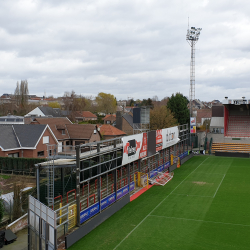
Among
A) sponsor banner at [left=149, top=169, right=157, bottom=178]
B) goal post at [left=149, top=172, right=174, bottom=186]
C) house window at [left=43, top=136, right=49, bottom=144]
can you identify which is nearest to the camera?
goal post at [left=149, top=172, right=174, bottom=186]

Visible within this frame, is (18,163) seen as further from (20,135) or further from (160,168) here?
(160,168)

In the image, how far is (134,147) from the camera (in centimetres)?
2214

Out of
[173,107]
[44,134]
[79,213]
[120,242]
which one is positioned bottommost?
[120,242]

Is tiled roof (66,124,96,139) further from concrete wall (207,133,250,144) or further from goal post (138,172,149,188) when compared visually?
goal post (138,172,149,188)

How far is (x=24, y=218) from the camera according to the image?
55.8 ft

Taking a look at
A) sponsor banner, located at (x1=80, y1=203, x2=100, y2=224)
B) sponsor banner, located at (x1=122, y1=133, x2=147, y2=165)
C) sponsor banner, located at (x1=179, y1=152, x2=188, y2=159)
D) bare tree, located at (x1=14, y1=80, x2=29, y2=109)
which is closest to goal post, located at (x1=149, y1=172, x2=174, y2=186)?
sponsor banner, located at (x1=122, y1=133, x2=147, y2=165)

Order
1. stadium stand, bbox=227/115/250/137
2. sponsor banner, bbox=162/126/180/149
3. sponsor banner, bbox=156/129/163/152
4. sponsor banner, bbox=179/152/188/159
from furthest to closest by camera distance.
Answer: stadium stand, bbox=227/115/250/137, sponsor banner, bbox=179/152/188/159, sponsor banner, bbox=162/126/180/149, sponsor banner, bbox=156/129/163/152

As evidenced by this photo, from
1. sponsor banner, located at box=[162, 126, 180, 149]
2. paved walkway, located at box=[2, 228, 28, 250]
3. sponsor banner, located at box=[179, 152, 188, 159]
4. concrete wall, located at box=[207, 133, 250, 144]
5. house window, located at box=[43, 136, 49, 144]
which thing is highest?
sponsor banner, located at box=[162, 126, 180, 149]

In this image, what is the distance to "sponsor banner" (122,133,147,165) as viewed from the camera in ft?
67.7

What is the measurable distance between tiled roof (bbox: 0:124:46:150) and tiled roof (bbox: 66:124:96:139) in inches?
335

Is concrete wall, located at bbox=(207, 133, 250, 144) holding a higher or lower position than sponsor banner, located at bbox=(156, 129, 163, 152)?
lower

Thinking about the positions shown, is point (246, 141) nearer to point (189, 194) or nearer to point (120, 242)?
point (189, 194)

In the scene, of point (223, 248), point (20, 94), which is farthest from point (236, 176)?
point (20, 94)

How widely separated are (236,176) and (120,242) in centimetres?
1860
